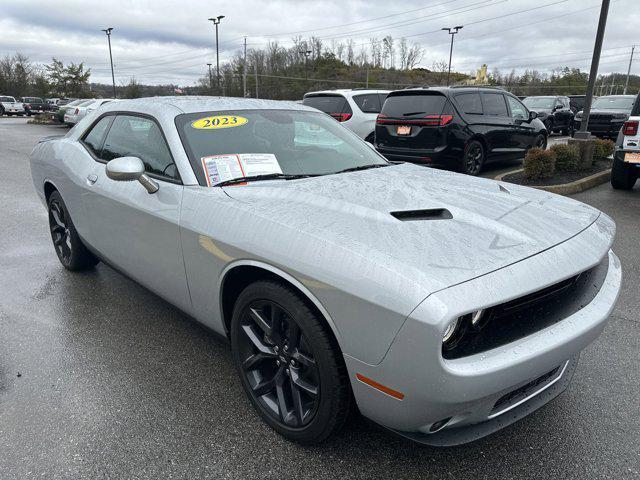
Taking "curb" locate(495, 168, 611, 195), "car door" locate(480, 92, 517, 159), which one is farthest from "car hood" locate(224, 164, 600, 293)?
"car door" locate(480, 92, 517, 159)

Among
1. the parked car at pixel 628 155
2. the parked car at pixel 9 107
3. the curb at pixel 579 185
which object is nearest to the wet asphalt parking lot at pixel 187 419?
the curb at pixel 579 185

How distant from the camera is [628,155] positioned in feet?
23.7

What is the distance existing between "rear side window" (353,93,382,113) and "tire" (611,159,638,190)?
5.19 m

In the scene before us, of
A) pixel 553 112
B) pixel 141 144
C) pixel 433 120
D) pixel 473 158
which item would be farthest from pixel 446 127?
pixel 553 112

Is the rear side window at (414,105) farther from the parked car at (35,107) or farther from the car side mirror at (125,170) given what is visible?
the parked car at (35,107)

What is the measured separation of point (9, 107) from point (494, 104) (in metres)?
43.6

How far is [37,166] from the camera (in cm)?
439

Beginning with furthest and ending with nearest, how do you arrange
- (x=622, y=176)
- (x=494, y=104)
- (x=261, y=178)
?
(x=494, y=104) < (x=622, y=176) < (x=261, y=178)

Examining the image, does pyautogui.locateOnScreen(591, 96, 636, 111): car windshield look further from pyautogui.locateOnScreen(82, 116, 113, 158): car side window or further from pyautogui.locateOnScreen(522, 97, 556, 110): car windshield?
pyautogui.locateOnScreen(82, 116, 113, 158): car side window

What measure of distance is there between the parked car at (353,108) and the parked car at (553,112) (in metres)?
10.1

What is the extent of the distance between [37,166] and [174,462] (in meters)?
3.46

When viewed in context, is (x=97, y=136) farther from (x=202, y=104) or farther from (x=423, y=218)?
(x=423, y=218)

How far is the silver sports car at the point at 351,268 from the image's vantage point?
5.47ft

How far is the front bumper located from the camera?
62.2 inches
